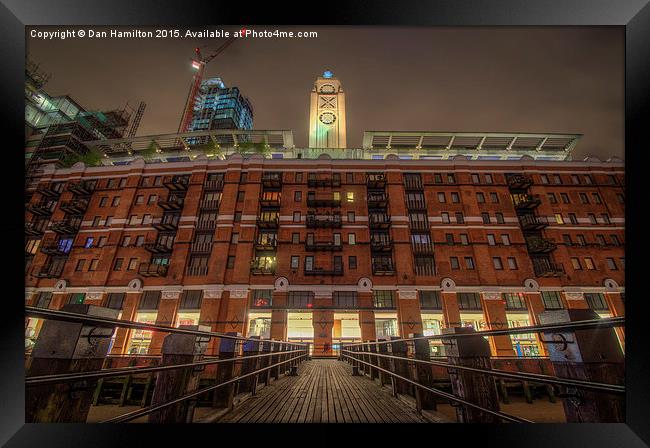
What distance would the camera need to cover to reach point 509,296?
21656 mm

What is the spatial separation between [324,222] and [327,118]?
14.3m

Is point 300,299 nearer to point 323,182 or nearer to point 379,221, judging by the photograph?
point 379,221

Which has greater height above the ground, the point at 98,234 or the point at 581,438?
the point at 98,234

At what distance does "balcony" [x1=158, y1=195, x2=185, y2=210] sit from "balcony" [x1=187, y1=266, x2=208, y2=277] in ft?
19.3

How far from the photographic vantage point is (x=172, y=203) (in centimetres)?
2455

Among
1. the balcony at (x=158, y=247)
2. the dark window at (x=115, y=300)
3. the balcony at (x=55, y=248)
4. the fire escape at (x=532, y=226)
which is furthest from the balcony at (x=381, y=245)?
the balcony at (x=55, y=248)

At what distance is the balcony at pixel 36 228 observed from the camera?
79.2 feet

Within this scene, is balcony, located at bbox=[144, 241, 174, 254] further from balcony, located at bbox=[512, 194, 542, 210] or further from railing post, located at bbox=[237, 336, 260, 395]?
balcony, located at bbox=[512, 194, 542, 210]

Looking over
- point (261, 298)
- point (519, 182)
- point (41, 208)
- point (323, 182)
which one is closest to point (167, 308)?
point (261, 298)

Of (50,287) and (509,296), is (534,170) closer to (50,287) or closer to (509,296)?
(509,296)

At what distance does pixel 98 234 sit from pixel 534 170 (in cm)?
3955

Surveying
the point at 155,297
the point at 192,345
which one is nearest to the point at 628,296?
the point at 192,345

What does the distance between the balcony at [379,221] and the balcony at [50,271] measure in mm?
26015

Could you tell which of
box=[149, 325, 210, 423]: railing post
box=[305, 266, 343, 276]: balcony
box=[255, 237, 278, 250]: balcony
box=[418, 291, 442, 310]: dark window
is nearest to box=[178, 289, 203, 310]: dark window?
box=[255, 237, 278, 250]: balcony
